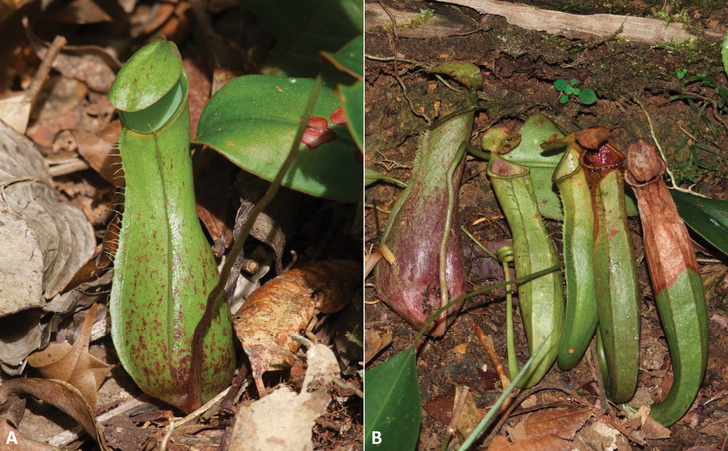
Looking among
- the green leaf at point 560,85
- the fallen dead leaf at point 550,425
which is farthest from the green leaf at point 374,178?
the fallen dead leaf at point 550,425

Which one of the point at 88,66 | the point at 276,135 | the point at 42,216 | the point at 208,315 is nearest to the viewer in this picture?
the point at 208,315

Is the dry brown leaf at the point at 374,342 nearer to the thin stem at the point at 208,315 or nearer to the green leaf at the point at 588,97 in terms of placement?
the thin stem at the point at 208,315

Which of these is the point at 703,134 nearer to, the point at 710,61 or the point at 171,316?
the point at 710,61

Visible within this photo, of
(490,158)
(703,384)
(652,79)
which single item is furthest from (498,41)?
(703,384)

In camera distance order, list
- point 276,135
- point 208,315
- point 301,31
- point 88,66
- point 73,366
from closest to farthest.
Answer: point 208,315, point 276,135, point 73,366, point 301,31, point 88,66

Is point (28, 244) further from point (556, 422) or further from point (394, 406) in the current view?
point (556, 422)

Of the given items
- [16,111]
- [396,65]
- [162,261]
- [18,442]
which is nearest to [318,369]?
[162,261]

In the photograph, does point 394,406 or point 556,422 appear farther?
point 556,422
